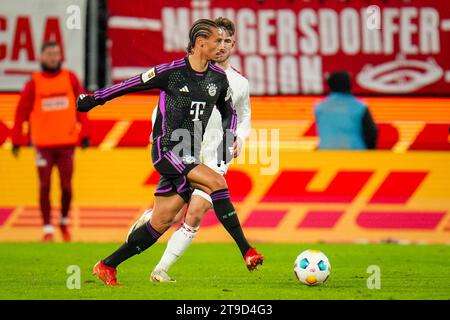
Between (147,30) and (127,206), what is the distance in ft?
11.8

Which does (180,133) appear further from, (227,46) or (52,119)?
(52,119)

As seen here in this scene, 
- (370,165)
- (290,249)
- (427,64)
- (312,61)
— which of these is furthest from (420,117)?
(290,249)

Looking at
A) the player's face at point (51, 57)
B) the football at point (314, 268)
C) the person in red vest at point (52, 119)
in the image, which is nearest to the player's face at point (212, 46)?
the football at point (314, 268)

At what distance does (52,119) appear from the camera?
12.7 meters

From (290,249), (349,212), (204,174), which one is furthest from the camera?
(349,212)

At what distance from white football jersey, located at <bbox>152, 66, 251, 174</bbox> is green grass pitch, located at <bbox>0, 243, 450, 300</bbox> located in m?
0.91

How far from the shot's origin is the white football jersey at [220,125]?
8.38m

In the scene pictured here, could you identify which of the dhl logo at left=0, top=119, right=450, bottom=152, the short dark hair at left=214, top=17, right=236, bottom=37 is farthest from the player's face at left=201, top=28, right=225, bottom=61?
the dhl logo at left=0, top=119, right=450, bottom=152

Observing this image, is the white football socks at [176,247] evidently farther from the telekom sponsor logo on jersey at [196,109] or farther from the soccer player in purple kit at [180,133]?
the telekom sponsor logo on jersey at [196,109]

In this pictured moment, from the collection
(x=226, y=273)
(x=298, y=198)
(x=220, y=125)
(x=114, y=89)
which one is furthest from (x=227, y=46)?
(x=298, y=198)

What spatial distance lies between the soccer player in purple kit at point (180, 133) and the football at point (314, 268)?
497 mm

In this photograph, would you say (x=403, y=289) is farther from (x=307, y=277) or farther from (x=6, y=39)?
(x=6, y=39)

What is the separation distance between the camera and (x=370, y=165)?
1240 centimetres

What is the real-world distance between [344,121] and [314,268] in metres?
5.30
